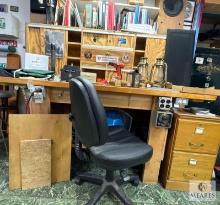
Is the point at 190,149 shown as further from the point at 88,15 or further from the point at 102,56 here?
the point at 88,15

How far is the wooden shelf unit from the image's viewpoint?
8.48 feet

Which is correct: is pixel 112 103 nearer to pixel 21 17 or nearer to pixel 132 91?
pixel 132 91

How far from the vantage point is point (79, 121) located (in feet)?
4.01

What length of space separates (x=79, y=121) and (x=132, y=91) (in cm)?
47

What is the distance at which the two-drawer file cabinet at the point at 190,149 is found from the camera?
1543mm

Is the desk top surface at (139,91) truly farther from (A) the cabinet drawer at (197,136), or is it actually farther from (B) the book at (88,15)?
(B) the book at (88,15)

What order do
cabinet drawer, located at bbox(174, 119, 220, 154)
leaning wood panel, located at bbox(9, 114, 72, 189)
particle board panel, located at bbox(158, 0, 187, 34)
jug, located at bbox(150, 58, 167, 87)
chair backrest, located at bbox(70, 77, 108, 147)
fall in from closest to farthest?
chair backrest, located at bbox(70, 77, 108, 147)
leaning wood panel, located at bbox(9, 114, 72, 189)
cabinet drawer, located at bbox(174, 119, 220, 154)
jug, located at bbox(150, 58, 167, 87)
particle board panel, located at bbox(158, 0, 187, 34)

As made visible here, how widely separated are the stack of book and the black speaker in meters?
0.78

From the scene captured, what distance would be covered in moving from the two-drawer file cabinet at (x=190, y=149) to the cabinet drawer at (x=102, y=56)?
126 centimetres

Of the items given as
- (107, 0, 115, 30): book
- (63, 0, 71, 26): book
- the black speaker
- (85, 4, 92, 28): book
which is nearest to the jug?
the black speaker

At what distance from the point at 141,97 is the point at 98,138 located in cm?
58

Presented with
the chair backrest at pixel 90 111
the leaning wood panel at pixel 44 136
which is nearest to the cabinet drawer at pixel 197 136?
the chair backrest at pixel 90 111

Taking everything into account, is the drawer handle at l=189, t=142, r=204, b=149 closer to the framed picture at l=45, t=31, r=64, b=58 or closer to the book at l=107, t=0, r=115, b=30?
the book at l=107, t=0, r=115, b=30

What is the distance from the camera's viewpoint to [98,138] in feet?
3.72
